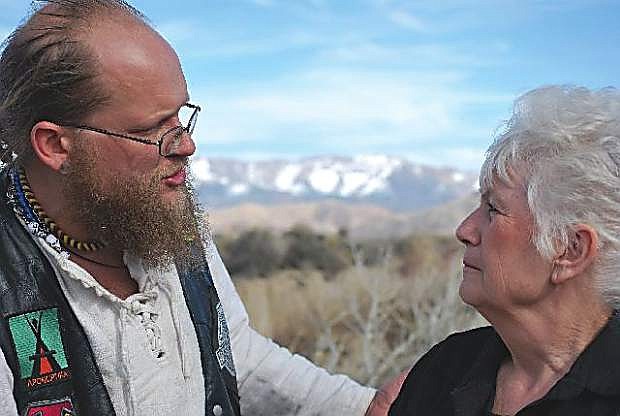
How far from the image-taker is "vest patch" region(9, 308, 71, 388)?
7.72 feet

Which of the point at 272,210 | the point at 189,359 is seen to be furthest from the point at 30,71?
the point at 272,210

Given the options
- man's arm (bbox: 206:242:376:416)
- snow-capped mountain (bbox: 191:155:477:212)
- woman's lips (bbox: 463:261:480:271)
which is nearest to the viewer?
woman's lips (bbox: 463:261:480:271)

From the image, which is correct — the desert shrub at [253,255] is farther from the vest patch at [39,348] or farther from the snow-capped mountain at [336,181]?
the snow-capped mountain at [336,181]

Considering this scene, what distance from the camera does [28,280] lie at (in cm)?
245

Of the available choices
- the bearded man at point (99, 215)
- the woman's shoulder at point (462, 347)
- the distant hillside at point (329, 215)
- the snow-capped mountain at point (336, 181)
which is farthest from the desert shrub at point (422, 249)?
the snow-capped mountain at point (336, 181)

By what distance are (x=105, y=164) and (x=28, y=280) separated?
39cm

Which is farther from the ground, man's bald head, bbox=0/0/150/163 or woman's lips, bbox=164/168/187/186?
man's bald head, bbox=0/0/150/163

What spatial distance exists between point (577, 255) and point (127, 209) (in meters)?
1.21

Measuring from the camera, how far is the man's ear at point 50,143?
8.44ft

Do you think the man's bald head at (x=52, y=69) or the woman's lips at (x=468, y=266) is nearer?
the woman's lips at (x=468, y=266)

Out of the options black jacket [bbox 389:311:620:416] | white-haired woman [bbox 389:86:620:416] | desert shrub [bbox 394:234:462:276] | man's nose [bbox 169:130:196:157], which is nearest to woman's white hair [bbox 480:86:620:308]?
white-haired woman [bbox 389:86:620:416]

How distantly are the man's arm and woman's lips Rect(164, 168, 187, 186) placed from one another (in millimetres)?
393

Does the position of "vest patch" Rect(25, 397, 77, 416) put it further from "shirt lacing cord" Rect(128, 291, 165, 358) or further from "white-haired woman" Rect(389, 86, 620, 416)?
"white-haired woman" Rect(389, 86, 620, 416)

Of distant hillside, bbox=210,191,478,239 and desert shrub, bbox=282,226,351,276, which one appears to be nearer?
desert shrub, bbox=282,226,351,276
